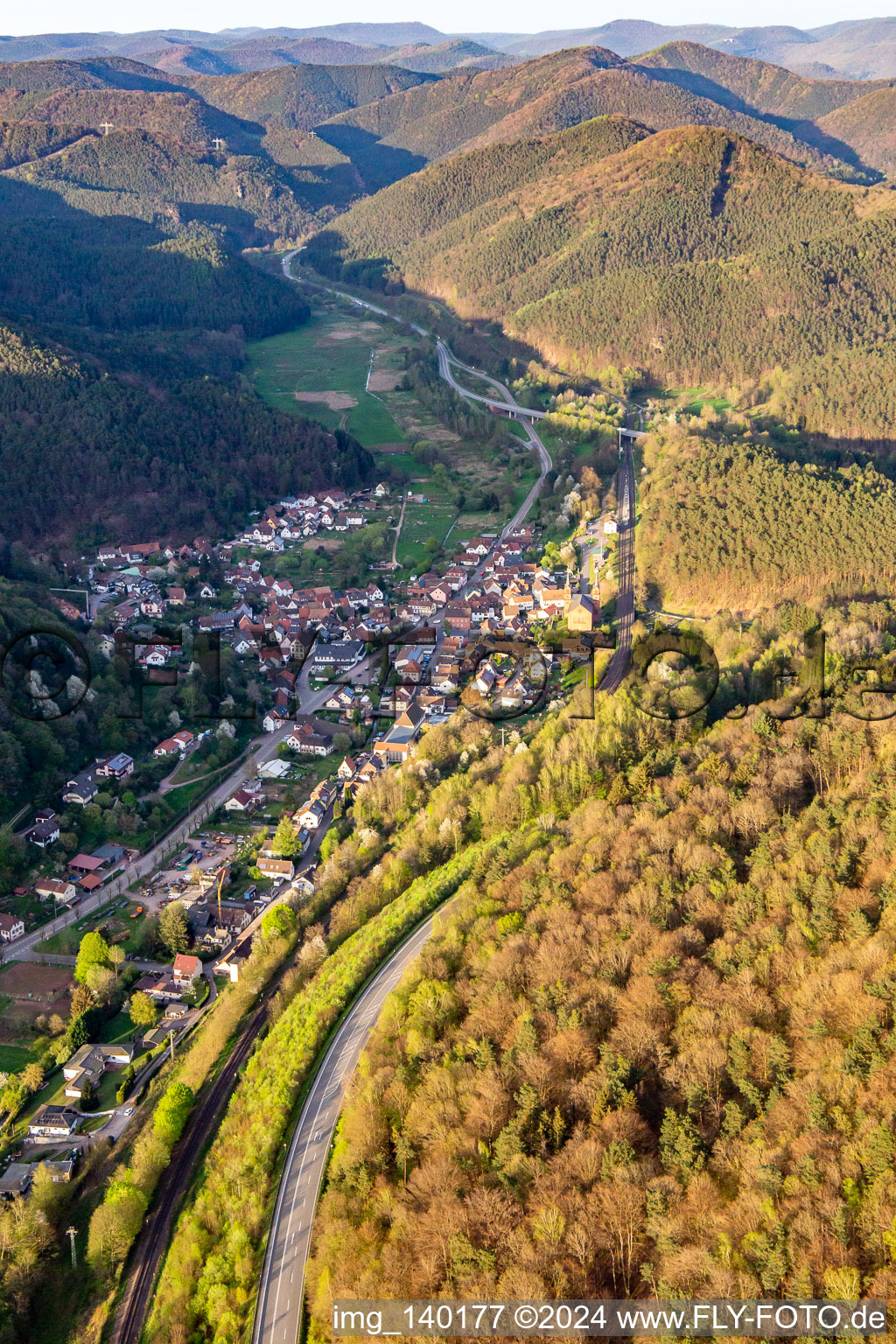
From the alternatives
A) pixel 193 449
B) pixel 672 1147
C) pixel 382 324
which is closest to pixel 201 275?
pixel 382 324

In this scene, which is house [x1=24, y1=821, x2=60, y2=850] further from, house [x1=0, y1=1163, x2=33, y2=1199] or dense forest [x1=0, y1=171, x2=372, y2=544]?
dense forest [x1=0, y1=171, x2=372, y2=544]

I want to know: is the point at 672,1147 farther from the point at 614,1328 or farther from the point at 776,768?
the point at 776,768

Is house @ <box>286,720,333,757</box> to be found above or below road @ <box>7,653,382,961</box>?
above

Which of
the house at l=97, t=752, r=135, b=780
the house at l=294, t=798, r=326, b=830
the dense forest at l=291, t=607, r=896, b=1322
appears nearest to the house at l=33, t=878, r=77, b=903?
the house at l=97, t=752, r=135, b=780

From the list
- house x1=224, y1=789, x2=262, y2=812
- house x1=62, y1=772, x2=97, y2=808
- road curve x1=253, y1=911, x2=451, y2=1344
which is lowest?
house x1=224, y1=789, x2=262, y2=812

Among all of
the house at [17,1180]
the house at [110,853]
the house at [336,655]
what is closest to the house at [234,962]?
the house at [17,1180]

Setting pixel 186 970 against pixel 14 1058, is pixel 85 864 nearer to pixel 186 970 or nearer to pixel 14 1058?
pixel 186 970
